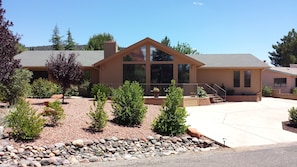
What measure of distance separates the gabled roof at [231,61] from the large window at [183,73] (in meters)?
3.21

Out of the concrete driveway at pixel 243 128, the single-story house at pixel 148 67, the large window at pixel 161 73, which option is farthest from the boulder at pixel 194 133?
the large window at pixel 161 73

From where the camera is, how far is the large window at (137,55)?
22.1 m

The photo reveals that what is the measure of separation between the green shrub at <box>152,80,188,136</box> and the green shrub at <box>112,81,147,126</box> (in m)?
0.76

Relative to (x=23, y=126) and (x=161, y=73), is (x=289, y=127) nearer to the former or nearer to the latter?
(x=23, y=126)

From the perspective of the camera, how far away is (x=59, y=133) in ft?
28.1

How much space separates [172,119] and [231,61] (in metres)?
17.9

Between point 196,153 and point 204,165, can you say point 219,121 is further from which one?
point 204,165

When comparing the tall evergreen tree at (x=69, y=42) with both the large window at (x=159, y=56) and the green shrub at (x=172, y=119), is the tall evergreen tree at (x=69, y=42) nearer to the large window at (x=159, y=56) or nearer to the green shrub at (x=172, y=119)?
the large window at (x=159, y=56)

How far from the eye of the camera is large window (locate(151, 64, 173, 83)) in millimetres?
22312

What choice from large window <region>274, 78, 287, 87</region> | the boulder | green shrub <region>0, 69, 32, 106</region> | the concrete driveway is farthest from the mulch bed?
large window <region>274, 78, 287, 87</region>

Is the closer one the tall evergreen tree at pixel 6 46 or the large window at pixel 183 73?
the tall evergreen tree at pixel 6 46

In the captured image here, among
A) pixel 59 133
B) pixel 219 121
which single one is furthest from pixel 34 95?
pixel 219 121

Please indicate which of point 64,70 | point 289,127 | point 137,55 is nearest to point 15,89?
point 64,70

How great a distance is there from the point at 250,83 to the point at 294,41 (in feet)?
120
